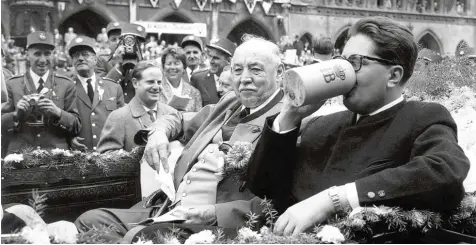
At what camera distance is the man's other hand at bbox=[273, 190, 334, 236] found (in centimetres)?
229

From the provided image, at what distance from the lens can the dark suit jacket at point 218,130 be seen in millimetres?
2883

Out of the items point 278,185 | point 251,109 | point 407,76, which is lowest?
point 278,185

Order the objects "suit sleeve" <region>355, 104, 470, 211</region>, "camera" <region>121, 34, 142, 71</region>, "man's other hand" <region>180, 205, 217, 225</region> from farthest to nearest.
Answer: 1. "camera" <region>121, 34, 142, 71</region>
2. "man's other hand" <region>180, 205, 217, 225</region>
3. "suit sleeve" <region>355, 104, 470, 211</region>

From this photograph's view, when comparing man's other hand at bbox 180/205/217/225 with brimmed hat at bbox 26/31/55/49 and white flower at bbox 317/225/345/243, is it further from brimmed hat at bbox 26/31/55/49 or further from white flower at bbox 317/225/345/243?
brimmed hat at bbox 26/31/55/49

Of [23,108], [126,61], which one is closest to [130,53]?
[126,61]

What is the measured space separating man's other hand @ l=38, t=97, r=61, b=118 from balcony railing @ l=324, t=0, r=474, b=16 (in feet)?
100

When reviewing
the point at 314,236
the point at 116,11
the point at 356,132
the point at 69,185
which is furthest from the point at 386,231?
the point at 116,11

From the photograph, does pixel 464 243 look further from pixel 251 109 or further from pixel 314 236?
pixel 251 109

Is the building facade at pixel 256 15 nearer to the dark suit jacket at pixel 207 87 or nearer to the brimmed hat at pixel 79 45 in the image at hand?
the dark suit jacket at pixel 207 87

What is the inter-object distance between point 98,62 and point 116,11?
22.1 m

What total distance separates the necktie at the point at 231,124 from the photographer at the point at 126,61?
10.7ft

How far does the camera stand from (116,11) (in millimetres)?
29188

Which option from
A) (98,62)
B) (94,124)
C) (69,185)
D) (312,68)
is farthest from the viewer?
(98,62)

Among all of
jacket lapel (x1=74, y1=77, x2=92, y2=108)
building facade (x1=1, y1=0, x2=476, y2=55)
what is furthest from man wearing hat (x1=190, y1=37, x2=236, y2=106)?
building facade (x1=1, y1=0, x2=476, y2=55)
